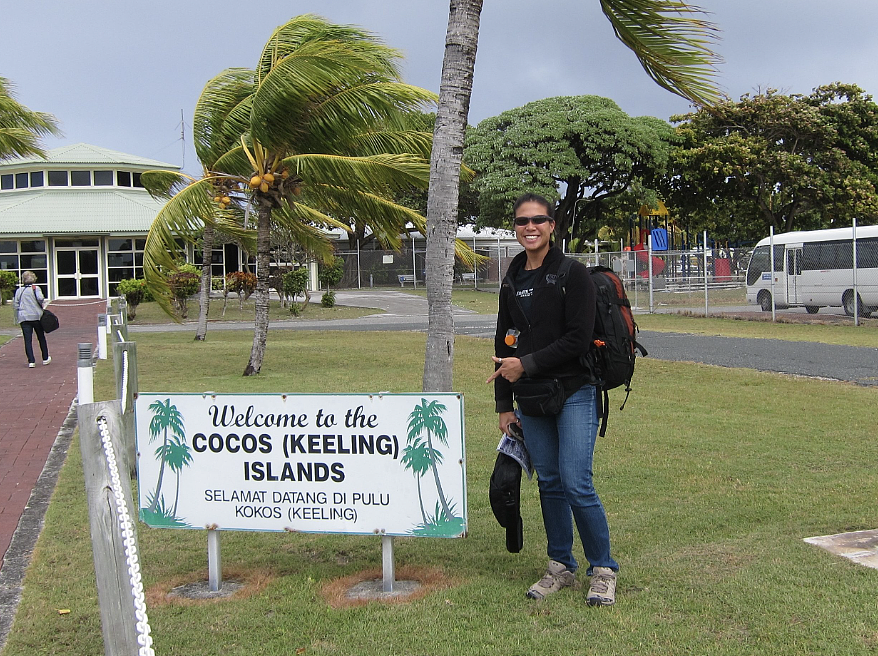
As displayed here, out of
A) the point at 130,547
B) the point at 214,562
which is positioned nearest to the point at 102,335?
the point at 214,562

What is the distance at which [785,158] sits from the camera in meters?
34.5

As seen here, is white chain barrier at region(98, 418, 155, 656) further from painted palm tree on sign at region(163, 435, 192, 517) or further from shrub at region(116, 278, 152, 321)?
shrub at region(116, 278, 152, 321)

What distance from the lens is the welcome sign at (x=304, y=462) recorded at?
408 cm

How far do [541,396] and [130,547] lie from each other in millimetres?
1808

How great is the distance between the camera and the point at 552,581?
13.4ft

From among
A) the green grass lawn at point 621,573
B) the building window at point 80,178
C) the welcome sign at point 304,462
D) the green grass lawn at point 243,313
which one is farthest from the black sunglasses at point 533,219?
the building window at point 80,178

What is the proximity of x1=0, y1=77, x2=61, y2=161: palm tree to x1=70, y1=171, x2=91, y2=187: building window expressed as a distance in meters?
18.3

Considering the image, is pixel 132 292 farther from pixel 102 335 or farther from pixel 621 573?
pixel 621 573

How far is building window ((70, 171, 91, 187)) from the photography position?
3909 cm

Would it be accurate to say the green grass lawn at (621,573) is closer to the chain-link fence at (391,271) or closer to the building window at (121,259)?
the building window at (121,259)

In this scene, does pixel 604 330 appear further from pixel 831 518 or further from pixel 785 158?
pixel 785 158

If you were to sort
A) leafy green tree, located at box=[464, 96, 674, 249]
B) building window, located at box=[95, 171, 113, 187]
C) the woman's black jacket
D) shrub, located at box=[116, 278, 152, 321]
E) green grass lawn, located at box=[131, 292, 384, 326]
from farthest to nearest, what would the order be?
building window, located at box=[95, 171, 113, 187] → leafy green tree, located at box=[464, 96, 674, 249] → green grass lawn, located at box=[131, 292, 384, 326] → shrub, located at box=[116, 278, 152, 321] → the woman's black jacket

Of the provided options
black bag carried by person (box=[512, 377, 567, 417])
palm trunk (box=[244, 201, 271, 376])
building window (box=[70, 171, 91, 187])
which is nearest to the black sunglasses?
black bag carried by person (box=[512, 377, 567, 417])

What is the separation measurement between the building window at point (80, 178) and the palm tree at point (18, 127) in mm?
18274
